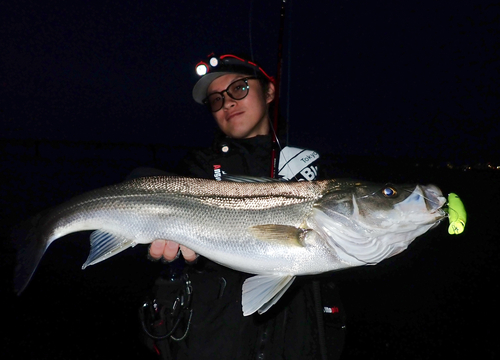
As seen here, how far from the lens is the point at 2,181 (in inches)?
564

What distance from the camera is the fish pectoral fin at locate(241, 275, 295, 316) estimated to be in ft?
5.84

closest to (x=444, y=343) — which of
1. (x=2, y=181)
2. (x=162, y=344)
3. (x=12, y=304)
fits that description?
(x=162, y=344)

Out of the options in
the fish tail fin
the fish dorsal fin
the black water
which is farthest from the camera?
the black water

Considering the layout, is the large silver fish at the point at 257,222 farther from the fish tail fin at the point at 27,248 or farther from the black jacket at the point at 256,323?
the black jacket at the point at 256,323

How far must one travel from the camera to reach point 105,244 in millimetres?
2035

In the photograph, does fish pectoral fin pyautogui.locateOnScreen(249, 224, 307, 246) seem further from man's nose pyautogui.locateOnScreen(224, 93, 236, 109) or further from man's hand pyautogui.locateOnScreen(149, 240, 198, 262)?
man's nose pyautogui.locateOnScreen(224, 93, 236, 109)

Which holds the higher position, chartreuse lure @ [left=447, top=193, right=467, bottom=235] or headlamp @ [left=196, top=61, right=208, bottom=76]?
headlamp @ [left=196, top=61, right=208, bottom=76]

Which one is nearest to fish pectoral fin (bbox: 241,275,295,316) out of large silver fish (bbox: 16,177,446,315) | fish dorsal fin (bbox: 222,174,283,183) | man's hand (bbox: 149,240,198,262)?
large silver fish (bbox: 16,177,446,315)

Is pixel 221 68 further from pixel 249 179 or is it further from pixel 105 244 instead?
pixel 105 244

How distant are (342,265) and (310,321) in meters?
0.64

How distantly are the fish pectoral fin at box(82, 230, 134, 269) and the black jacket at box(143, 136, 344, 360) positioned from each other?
56cm

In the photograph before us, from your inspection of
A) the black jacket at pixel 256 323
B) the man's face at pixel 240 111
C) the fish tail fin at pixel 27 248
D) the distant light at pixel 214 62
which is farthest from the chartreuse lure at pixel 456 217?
the fish tail fin at pixel 27 248

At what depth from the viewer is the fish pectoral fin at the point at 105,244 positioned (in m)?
2.00

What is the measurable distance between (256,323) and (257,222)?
80cm
